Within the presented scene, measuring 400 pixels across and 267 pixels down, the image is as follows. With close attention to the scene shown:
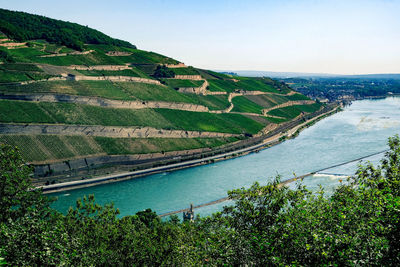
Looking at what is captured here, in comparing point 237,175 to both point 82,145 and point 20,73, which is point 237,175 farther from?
point 20,73

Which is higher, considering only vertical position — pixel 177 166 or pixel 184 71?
pixel 184 71

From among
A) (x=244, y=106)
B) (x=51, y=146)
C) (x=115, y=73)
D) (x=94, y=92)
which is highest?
(x=115, y=73)

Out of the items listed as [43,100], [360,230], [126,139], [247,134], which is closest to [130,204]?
[126,139]

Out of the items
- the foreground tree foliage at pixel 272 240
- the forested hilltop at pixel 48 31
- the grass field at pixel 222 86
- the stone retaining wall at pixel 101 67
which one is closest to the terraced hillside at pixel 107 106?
the stone retaining wall at pixel 101 67

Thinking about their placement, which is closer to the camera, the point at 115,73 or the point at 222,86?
the point at 115,73

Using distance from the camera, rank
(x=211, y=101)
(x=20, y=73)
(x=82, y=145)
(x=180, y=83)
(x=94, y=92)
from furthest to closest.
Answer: (x=211, y=101) → (x=180, y=83) → (x=94, y=92) → (x=20, y=73) → (x=82, y=145)

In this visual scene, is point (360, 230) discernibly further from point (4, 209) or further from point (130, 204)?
point (130, 204)

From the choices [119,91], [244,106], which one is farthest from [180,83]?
[119,91]

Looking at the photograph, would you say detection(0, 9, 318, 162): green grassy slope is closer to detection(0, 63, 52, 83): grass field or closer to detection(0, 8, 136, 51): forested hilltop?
detection(0, 63, 52, 83): grass field
